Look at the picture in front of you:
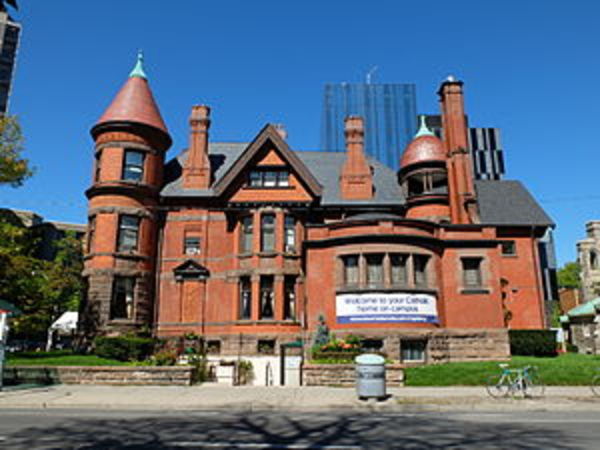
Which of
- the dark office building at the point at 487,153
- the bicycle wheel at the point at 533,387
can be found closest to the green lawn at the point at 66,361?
the bicycle wheel at the point at 533,387

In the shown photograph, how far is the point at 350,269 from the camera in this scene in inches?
891

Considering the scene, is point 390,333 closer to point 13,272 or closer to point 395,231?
point 395,231

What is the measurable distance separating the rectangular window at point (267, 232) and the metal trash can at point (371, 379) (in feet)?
44.4

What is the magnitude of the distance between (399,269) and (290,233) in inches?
288

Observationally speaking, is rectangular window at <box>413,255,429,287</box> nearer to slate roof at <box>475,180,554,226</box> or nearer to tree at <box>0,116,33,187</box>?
slate roof at <box>475,180,554,226</box>

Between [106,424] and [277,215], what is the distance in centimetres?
1743

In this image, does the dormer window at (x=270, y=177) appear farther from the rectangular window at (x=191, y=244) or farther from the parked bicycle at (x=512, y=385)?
the parked bicycle at (x=512, y=385)

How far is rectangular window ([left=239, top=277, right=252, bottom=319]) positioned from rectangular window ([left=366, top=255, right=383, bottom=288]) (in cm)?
752

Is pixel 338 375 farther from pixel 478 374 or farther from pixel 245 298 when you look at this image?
pixel 245 298

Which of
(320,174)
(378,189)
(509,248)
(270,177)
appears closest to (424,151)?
(378,189)

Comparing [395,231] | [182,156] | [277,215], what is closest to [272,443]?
[395,231]

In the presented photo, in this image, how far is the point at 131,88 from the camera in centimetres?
2911

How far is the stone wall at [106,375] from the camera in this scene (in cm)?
1791

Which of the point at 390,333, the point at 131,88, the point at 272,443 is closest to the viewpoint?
the point at 272,443
